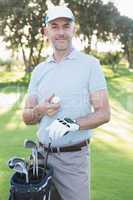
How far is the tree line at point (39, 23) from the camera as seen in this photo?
27.8 metres

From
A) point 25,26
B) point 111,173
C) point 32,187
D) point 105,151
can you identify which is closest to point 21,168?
point 32,187

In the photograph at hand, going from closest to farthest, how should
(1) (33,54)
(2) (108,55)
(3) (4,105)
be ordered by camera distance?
(3) (4,105)
(1) (33,54)
(2) (108,55)

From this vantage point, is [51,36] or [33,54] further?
[33,54]

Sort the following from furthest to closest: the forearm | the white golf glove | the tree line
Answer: the tree line, the forearm, the white golf glove

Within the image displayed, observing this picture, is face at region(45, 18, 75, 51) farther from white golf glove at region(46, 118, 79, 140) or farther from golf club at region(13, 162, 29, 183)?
golf club at region(13, 162, 29, 183)

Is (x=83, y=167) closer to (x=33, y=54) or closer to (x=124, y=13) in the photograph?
(x=33, y=54)

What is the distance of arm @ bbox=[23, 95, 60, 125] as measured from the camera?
8.41 ft

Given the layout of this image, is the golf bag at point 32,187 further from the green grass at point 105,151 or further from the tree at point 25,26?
the tree at point 25,26

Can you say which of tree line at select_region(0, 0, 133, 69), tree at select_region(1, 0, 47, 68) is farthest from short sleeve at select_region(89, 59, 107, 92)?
tree at select_region(1, 0, 47, 68)

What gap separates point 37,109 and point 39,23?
26800 mm

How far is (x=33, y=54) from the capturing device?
1242 inches

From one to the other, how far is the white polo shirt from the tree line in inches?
882

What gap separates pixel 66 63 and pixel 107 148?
519 cm

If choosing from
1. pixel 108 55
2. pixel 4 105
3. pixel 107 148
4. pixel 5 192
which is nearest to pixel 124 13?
pixel 108 55
